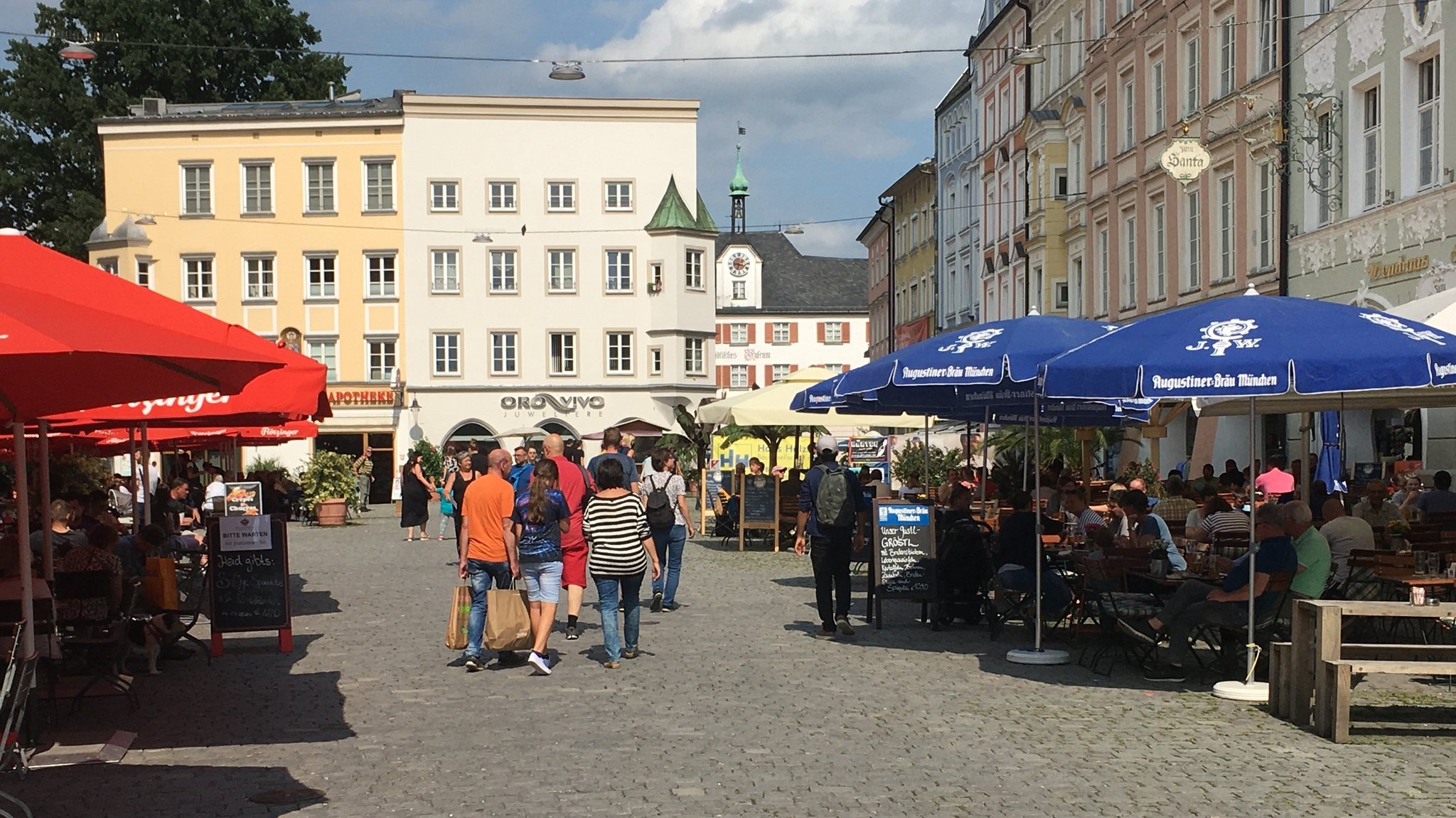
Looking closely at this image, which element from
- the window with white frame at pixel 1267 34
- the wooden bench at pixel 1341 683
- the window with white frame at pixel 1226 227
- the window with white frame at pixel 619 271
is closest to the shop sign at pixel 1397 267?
the window with white frame at pixel 1267 34

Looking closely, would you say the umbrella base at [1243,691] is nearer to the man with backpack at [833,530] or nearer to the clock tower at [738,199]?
the man with backpack at [833,530]

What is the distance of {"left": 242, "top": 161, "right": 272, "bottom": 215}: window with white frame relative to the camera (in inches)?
2402

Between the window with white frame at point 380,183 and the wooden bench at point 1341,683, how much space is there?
53.8 metres

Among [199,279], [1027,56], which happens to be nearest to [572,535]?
[1027,56]

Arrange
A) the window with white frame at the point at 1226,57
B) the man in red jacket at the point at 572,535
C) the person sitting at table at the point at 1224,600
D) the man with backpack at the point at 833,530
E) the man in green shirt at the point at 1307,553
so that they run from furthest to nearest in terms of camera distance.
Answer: the window with white frame at the point at 1226,57 → the man with backpack at the point at 833,530 → the man in red jacket at the point at 572,535 → the man in green shirt at the point at 1307,553 → the person sitting at table at the point at 1224,600

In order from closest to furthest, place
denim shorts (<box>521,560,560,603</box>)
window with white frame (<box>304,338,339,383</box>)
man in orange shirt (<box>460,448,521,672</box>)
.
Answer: denim shorts (<box>521,560,560,603</box>) < man in orange shirt (<box>460,448,521,672</box>) < window with white frame (<box>304,338,339,383</box>)

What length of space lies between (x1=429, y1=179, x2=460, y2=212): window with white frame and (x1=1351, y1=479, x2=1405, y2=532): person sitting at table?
4664 centimetres

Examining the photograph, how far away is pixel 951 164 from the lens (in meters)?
63.6

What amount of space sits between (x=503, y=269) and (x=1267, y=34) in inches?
1401

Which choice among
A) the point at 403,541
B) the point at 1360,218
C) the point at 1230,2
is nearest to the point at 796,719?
the point at 1360,218

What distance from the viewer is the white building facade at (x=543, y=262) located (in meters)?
60.7

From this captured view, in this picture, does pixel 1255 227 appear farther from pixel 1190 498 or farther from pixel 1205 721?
pixel 1205 721

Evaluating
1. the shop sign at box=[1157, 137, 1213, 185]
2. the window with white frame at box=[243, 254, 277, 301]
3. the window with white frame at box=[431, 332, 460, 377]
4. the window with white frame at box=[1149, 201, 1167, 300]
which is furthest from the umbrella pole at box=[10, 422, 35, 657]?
the window with white frame at box=[243, 254, 277, 301]

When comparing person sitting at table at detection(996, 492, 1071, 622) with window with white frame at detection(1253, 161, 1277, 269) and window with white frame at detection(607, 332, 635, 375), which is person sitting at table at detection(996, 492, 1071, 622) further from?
window with white frame at detection(607, 332, 635, 375)
